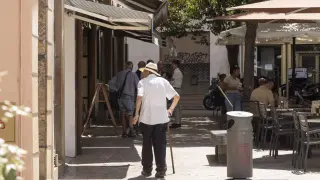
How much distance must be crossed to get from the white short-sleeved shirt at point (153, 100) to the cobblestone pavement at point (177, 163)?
2.96 ft

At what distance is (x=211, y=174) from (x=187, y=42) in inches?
1072

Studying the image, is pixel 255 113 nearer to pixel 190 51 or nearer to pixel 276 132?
pixel 276 132

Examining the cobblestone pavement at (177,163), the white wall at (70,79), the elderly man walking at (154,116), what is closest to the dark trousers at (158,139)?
the elderly man walking at (154,116)

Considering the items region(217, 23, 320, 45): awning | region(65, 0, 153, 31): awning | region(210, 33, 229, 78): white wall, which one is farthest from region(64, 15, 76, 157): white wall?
region(210, 33, 229, 78): white wall

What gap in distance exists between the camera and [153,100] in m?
9.95

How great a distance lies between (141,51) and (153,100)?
22.9 metres

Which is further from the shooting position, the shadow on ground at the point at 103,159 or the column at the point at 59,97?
the shadow on ground at the point at 103,159

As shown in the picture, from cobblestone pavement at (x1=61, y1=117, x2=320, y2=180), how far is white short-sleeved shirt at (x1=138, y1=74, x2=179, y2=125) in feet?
2.96

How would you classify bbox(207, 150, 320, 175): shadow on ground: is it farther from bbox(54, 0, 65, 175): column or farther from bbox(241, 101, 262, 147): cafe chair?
bbox(54, 0, 65, 175): column

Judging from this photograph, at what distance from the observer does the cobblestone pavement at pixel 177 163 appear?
10.3 m

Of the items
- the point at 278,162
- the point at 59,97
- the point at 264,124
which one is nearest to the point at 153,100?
the point at 59,97

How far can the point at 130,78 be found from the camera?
15422 millimetres

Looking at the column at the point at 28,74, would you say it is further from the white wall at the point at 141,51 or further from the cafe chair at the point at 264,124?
the white wall at the point at 141,51

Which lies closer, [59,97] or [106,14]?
[59,97]
